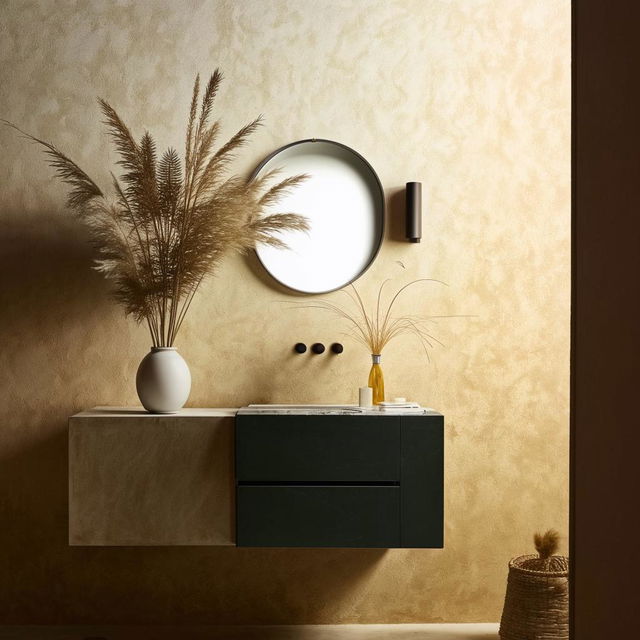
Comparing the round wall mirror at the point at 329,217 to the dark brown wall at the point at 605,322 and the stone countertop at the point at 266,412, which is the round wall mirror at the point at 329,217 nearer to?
the stone countertop at the point at 266,412

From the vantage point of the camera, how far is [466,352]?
2979 mm

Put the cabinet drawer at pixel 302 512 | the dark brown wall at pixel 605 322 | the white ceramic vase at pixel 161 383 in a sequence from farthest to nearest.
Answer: the white ceramic vase at pixel 161 383, the cabinet drawer at pixel 302 512, the dark brown wall at pixel 605 322

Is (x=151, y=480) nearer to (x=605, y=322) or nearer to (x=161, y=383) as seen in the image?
(x=161, y=383)

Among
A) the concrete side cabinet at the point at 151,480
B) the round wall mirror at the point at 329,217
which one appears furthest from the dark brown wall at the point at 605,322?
the round wall mirror at the point at 329,217

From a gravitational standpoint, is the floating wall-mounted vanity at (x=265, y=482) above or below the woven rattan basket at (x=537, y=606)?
above

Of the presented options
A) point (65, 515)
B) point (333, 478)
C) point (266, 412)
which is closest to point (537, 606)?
point (333, 478)

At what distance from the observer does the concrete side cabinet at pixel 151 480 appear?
252cm

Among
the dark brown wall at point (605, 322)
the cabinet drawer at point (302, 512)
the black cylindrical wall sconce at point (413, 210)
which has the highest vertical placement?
the black cylindrical wall sconce at point (413, 210)

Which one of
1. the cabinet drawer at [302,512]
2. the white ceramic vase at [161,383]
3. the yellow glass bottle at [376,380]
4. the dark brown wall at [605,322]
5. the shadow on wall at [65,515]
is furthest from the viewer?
the shadow on wall at [65,515]

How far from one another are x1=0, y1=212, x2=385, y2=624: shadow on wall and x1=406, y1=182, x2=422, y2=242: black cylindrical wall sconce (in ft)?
3.86

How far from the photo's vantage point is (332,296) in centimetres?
297

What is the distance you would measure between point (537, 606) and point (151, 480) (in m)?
1.40

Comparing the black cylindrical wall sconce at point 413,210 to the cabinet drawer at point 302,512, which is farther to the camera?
the black cylindrical wall sconce at point 413,210

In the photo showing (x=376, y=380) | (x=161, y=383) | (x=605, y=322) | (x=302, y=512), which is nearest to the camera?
(x=605, y=322)
